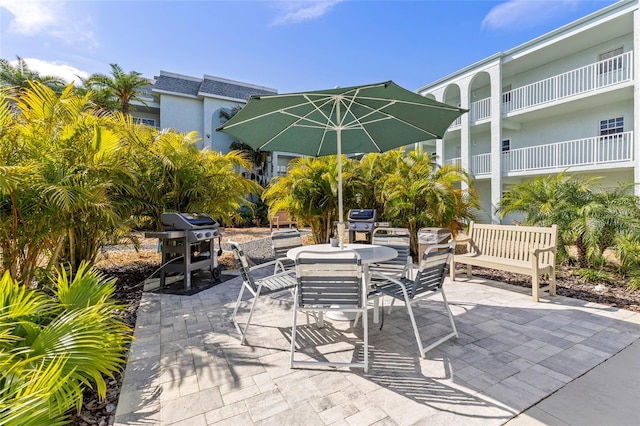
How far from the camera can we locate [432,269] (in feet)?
10.0

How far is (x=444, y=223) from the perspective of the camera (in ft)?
23.6

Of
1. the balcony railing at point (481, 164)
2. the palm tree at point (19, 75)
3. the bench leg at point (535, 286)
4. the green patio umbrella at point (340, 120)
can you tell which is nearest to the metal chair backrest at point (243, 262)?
the green patio umbrella at point (340, 120)

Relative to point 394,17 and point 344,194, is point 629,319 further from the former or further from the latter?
point 394,17

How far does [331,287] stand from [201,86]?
2306cm

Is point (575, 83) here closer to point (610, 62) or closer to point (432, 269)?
point (610, 62)

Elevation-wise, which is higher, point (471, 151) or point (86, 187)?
point (471, 151)

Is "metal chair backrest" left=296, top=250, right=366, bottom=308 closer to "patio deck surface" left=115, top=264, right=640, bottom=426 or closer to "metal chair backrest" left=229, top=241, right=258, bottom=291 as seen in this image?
"patio deck surface" left=115, top=264, right=640, bottom=426

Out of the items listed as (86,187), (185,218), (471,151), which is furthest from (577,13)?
(86,187)

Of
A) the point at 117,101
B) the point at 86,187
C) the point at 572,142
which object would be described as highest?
the point at 117,101

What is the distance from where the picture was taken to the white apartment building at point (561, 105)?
10148mm

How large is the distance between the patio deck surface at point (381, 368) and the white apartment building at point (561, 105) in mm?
6132

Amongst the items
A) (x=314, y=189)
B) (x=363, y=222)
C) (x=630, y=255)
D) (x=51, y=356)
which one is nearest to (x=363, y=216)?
(x=363, y=222)

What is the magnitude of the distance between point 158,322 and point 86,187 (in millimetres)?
1744

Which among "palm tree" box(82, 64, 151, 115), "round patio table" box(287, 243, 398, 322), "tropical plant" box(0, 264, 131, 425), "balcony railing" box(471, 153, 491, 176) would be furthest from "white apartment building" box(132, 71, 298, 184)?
"tropical plant" box(0, 264, 131, 425)
